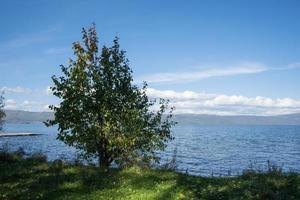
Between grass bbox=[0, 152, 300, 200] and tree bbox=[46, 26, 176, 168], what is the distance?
3376 millimetres

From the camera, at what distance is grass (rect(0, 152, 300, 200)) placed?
67.0 feet

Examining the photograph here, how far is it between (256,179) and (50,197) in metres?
11.1

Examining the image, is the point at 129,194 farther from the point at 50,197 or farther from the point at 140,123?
the point at 140,123

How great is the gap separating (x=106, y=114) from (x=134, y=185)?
776 cm

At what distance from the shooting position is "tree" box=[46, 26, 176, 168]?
97.3 feet

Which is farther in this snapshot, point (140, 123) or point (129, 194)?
point (140, 123)

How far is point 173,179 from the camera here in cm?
2423

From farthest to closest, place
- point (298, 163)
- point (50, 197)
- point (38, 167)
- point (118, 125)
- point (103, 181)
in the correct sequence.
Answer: point (298, 163) < point (118, 125) < point (38, 167) < point (103, 181) < point (50, 197)

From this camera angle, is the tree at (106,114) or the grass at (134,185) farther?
the tree at (106,114)

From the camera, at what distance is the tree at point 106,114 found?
2966cm

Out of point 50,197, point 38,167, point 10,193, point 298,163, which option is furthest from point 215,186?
point 298,163

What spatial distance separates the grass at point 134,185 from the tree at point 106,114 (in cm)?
338

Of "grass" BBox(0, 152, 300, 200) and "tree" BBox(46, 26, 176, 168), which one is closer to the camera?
"grass" BBox(0, 152, 300, 200)

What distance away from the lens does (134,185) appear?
73.5 ft
